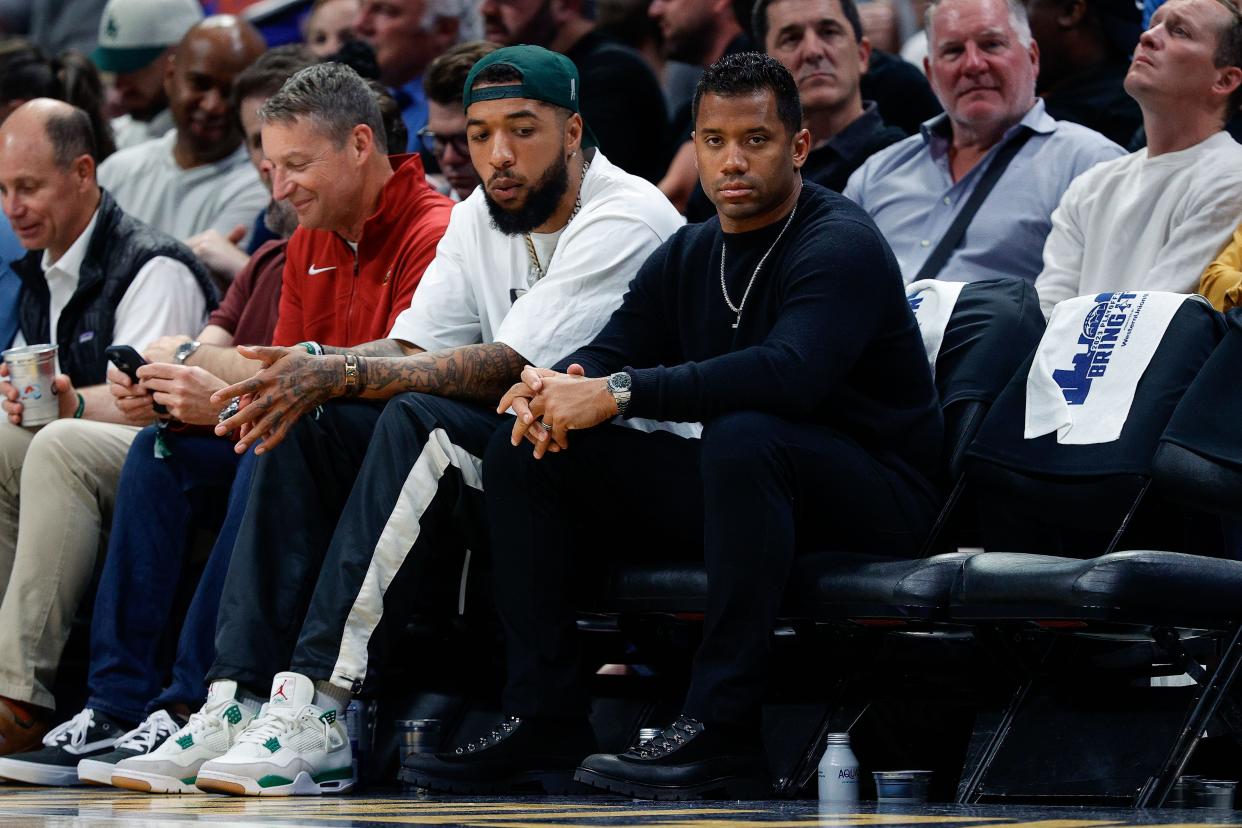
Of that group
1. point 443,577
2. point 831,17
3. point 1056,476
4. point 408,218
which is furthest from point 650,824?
point 831,17

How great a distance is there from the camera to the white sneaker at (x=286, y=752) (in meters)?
3.61

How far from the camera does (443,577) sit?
413cm

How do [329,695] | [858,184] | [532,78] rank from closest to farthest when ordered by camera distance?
[329,695], [532,78], [858,184]

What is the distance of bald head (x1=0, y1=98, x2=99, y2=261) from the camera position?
5539 millimetres

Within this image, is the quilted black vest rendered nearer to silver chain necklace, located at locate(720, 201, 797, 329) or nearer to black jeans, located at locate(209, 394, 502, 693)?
black jeans, located at locate(209, 394, 502, 693)

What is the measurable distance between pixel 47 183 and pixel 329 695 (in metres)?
2.52

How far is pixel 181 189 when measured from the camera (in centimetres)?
702

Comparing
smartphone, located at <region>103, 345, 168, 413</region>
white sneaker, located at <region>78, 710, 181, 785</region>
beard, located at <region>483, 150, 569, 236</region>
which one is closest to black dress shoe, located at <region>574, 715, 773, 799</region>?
white sneaker, located at <region>78, 710, 181, 785</region>

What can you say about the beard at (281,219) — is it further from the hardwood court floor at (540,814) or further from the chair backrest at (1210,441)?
the chair backrest at (1210,441)

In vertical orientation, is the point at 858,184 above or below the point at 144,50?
below

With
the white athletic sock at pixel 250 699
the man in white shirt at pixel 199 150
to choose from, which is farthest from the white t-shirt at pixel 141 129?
the white athletic sock at pixel 250 699

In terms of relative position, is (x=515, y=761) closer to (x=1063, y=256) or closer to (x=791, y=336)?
(x=791, y=336)

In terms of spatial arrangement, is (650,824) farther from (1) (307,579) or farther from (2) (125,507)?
(2) (125,507)

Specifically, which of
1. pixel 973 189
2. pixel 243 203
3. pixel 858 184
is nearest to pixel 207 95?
pixel 243 203
